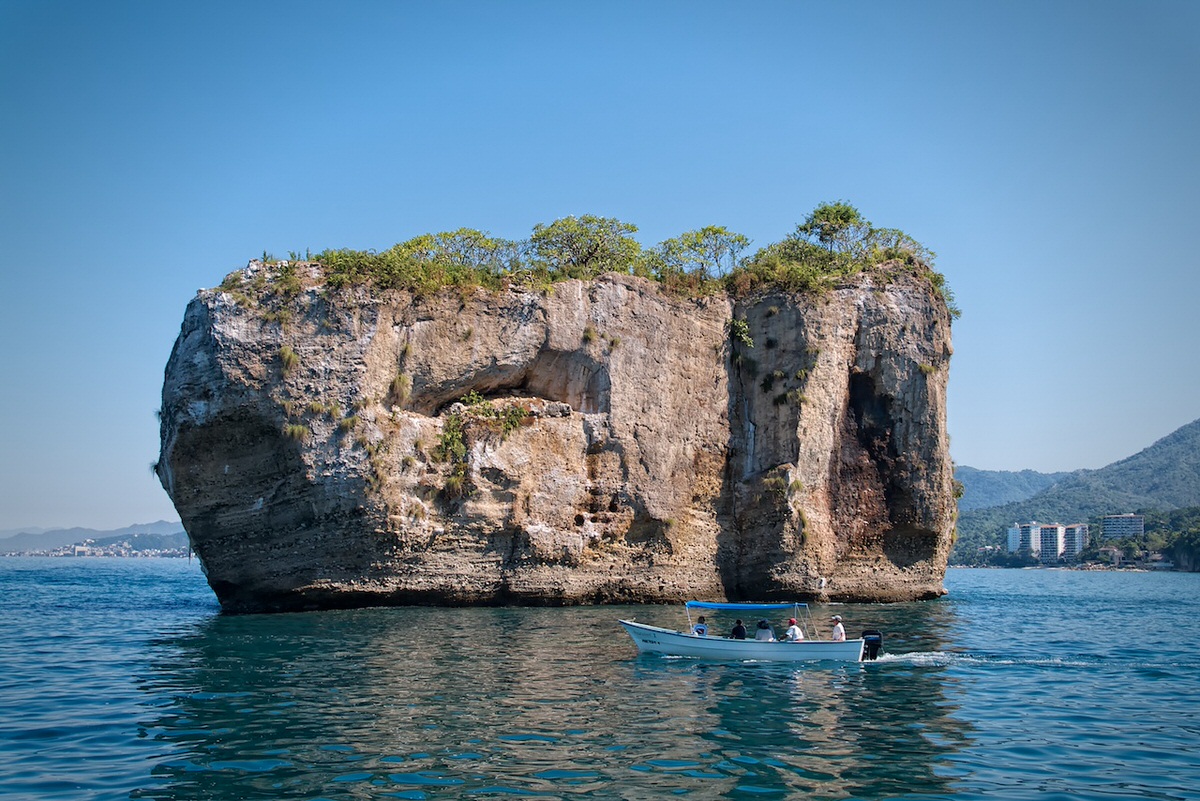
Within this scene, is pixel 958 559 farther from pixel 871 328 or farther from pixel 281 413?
pixel 281 413

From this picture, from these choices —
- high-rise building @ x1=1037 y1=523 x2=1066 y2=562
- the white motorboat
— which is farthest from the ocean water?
high-rise building @ x1=1037 y1=523 x2=1066 y2=562

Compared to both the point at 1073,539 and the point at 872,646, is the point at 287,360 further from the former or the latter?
the point at 1073,539

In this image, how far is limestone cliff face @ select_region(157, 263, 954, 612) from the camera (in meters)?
29.7


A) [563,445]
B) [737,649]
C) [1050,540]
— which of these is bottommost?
[1050,540]

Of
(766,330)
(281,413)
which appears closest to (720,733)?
(281,413)

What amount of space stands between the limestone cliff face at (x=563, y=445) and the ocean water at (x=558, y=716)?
14.6ft

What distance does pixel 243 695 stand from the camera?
640 inches

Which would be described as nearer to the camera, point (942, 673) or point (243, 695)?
point (243, 695)

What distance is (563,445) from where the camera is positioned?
3428 centimetres

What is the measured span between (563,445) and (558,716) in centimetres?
1974

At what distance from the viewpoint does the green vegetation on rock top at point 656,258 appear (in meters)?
34.3

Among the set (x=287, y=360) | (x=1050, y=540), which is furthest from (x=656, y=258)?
(x=1050, y=540)

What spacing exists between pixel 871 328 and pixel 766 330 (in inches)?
181

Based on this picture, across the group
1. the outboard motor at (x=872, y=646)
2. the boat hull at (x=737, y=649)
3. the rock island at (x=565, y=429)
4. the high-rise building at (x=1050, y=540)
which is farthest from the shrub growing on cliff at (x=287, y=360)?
the high-rise building at (x=1050, y=540)
